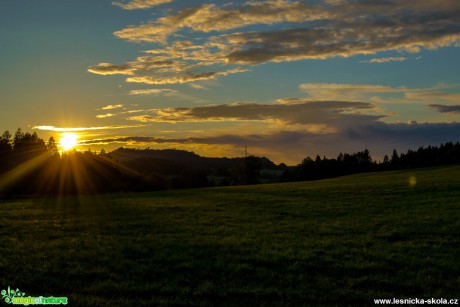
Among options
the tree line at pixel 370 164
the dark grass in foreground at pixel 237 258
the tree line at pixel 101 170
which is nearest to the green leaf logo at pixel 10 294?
the dark grass in foreground at pixel 237 258

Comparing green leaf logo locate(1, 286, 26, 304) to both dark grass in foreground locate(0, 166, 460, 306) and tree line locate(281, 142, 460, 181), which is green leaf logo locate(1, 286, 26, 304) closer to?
dark grass in foreground locate(0, 166, 460, 306)

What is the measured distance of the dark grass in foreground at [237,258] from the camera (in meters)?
12.4

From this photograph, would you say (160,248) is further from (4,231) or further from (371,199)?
(371,199)

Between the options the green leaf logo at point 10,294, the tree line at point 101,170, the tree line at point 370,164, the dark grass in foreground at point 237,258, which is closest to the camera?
the green leaf logo at point 10,294

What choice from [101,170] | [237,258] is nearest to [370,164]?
[101,170]

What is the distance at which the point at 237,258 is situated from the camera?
16531 mm

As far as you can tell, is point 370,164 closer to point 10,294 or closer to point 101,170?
point 101,170

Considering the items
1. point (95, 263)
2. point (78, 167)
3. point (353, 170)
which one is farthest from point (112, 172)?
point (95, 263)

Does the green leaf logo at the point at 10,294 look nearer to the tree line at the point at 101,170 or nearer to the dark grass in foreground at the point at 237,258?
the dark grass in foreground at the point at 237,258

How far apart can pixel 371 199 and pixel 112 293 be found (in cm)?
3223

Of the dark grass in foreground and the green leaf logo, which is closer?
the green leaf logo

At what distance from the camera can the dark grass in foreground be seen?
12.4 m

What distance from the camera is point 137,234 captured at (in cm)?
2328

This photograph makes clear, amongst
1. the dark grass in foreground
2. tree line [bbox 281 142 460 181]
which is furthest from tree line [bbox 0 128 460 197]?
the dark grass in foreground
